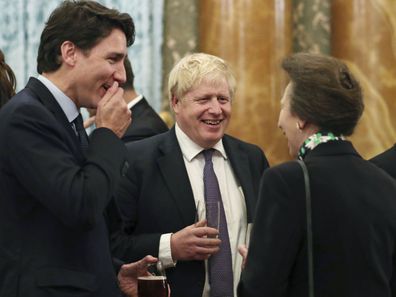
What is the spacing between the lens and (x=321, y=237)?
8.72 feet

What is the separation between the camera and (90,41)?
9.52 ft

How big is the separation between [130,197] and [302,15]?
248cm

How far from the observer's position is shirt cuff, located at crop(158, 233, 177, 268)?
3.43 m

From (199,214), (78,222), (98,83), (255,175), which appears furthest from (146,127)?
(78,222)

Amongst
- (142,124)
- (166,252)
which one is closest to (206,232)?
(166,252)

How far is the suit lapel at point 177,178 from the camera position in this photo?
139 inches

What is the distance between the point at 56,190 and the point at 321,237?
0.75m

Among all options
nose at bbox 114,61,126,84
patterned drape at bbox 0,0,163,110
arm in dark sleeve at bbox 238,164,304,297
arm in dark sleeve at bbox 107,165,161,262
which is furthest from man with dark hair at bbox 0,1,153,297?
patterned drape at bbox 0,0,163,110

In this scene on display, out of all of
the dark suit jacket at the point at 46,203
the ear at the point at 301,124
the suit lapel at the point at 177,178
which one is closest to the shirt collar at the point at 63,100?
the dark suit jacket at the point at 46,203

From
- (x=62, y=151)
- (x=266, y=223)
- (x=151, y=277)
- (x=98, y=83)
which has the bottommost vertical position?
(x=151, y=277)

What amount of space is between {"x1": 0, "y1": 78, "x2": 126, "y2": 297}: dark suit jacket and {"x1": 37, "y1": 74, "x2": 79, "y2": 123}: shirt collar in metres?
0.12

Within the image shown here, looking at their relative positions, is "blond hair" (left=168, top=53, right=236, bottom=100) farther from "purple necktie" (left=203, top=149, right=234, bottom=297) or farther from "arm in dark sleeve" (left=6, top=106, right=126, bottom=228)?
"arm in dark sleeve" (left=6, top=106, right=126, bottom=228)

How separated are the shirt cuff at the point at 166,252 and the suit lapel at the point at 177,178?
0.40 feet

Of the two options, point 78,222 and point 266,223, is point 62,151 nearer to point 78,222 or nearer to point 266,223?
point 78,222
